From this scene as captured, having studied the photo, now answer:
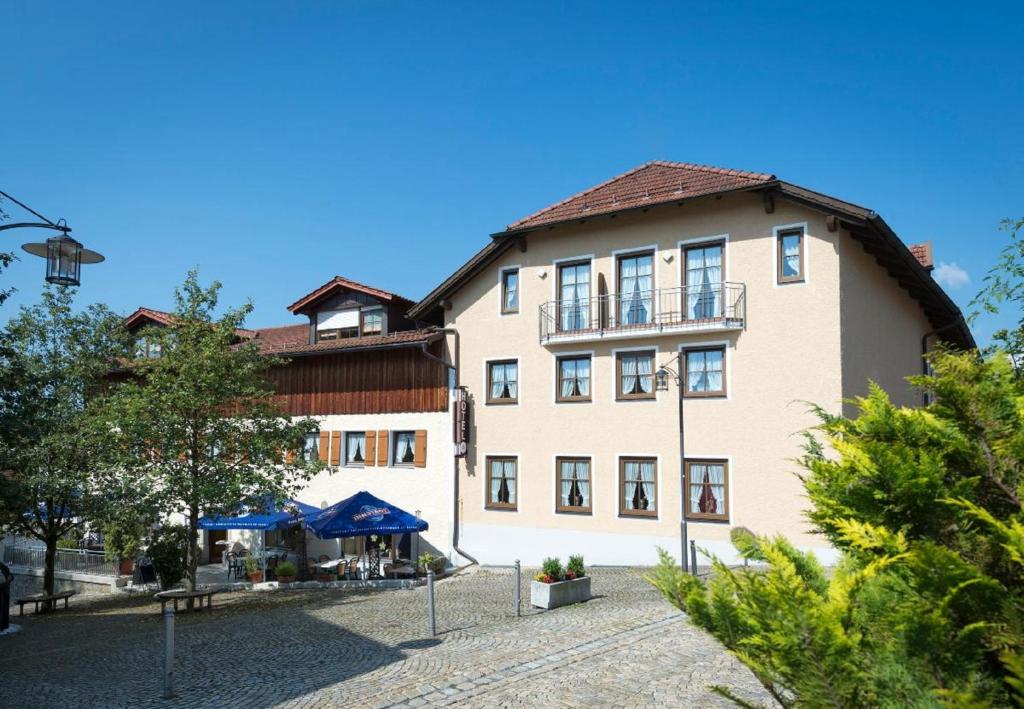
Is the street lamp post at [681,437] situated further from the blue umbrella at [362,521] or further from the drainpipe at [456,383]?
the blue umbrella at [362,521]

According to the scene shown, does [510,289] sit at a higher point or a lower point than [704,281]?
higher

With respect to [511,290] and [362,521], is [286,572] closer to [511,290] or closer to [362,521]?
[362,521]

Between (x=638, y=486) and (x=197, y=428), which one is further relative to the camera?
(x=638, y=486)

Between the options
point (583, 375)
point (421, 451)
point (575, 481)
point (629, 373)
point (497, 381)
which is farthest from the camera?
point (421, 451)

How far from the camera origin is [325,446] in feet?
91.8

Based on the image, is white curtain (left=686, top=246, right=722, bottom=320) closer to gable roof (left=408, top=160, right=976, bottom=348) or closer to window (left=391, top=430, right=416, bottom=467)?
gable roof (left=408, top=160, right=976, bottom=348)

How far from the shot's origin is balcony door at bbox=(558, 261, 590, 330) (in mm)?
23328

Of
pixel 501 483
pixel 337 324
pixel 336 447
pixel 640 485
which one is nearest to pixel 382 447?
pixel 336 447

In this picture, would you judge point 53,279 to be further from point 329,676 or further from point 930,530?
point 930,530

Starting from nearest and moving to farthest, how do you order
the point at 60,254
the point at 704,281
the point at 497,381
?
1. the point at 60,254
2. the point at 704,281
3. the point at 497,381

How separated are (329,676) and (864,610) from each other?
9175 millimetres

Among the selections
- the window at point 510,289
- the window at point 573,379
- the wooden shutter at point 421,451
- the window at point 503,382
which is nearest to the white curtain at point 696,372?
the window at point 573,379

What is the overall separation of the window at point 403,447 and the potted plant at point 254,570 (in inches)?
211

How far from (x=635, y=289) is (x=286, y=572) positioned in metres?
13.6
